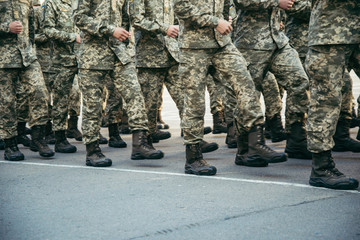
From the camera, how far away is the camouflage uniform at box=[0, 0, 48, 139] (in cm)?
643

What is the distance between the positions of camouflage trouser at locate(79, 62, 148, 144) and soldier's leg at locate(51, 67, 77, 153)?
50.2 inches

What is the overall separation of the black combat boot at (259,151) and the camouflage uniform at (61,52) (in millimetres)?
2999

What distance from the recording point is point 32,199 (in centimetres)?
427

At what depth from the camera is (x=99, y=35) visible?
18.5 feet

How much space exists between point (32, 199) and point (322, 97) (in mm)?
2515

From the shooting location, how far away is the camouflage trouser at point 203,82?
16.4 feet

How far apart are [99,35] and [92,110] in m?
0.83

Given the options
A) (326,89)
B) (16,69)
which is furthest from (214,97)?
(326,89)

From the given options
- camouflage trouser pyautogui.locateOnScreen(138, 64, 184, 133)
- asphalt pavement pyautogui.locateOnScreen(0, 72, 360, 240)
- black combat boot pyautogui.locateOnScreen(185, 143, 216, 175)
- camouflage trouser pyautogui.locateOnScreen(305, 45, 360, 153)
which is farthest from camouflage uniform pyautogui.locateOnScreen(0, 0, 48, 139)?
camouflage trouser pyautogui.locateOnScreen(305, 45, 360, 153)

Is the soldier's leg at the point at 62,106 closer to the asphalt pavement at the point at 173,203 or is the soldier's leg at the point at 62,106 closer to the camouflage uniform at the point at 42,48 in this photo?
the asphalt pavement at the point at 173,203

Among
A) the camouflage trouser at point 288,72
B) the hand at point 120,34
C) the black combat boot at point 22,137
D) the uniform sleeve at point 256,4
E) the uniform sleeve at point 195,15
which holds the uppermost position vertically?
the uniform sleeve at point 256,4

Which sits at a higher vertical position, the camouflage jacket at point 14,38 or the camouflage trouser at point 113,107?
the camouflage jacket at point 14,38

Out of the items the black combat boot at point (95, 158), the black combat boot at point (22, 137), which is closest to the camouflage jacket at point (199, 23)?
the black combat boot at point (95, 158)

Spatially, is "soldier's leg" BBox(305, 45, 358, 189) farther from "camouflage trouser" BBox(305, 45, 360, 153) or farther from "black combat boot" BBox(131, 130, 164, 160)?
"black combat boot" BBox(131, 130, 164, 160)
